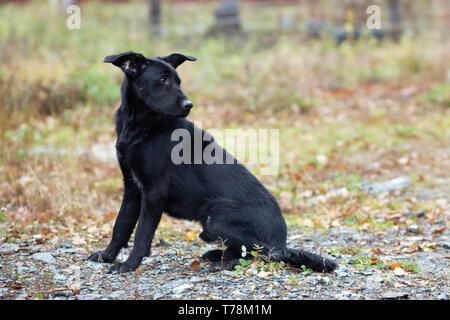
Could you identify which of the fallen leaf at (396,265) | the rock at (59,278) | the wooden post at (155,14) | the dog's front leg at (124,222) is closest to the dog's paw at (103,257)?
the dog's front leg at (124,222)

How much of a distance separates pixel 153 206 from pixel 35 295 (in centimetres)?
102

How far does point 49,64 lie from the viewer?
9906 millimetres

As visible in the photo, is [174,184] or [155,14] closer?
[174,184]

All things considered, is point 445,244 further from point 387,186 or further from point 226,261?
point 226,261

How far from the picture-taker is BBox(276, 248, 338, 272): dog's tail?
3.83 metres

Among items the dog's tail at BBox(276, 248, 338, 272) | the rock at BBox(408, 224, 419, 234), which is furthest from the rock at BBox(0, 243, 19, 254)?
the rock at BBox(408, 224, 419, 234)

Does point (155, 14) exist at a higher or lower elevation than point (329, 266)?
higher

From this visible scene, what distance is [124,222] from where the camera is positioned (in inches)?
166

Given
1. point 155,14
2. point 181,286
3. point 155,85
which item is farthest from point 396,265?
point 155,14

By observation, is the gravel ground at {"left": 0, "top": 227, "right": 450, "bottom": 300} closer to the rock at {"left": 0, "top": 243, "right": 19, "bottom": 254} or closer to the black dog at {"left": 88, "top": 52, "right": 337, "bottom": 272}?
the rock at {"left": 0, "top": 243, "right": 19, "bottom": 254}

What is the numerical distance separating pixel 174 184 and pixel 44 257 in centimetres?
124

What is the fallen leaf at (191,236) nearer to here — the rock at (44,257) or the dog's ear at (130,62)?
the rock at (44,257)

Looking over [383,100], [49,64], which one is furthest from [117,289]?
[383,100]

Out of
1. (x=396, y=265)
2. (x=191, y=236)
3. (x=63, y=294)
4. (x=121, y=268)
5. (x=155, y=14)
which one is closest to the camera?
(x=63, y=294)
